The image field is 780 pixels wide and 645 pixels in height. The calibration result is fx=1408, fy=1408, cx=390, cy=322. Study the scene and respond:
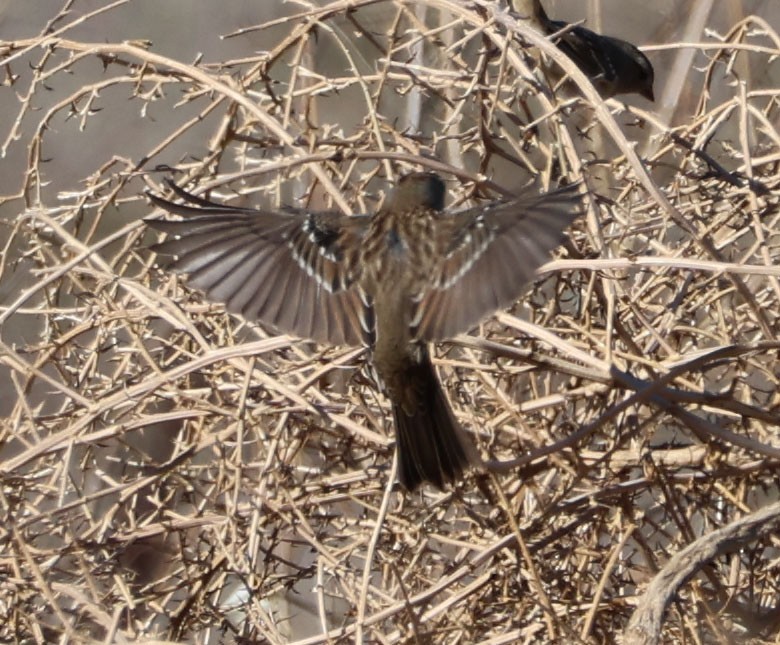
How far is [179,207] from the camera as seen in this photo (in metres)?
2.01

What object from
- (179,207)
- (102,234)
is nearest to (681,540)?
(179,207)

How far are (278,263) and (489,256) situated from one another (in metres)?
0.37

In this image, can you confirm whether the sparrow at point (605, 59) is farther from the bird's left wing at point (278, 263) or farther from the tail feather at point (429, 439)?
the tail feather at point (429, 439)

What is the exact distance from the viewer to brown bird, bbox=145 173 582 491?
6.23 feet

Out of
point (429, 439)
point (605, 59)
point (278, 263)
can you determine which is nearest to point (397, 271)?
point (278, 263)

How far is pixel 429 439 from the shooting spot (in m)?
1.89

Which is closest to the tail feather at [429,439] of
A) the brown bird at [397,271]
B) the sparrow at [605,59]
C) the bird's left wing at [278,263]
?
the brown bird at [397,271]

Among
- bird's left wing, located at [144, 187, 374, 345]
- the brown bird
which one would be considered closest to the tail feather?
the brown bird

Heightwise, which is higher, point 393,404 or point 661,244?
point 661,244

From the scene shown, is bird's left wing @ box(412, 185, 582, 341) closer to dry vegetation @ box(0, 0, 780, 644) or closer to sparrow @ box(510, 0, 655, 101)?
dry vegetation @ box(0, 0, 780, 644)

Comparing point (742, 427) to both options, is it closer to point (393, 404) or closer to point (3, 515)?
point (393, 404)

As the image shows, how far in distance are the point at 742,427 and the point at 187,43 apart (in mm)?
2614

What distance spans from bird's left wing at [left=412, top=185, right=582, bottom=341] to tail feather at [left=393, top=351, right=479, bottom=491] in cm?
8

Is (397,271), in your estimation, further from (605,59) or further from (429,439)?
(605,59)
